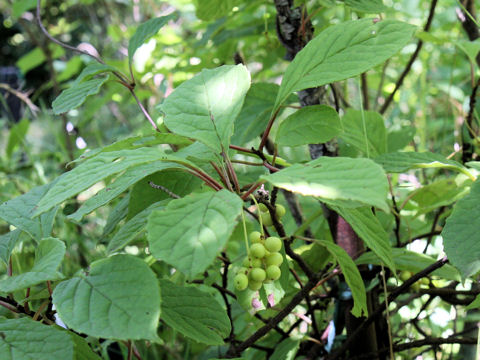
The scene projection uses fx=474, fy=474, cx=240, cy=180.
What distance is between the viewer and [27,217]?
1.98 feet

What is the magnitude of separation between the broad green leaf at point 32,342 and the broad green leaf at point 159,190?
0.62ft

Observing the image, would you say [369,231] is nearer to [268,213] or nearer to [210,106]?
[268,213]

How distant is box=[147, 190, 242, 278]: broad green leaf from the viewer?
35 centimetres

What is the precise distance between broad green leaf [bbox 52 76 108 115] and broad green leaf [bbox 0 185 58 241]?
13 cm

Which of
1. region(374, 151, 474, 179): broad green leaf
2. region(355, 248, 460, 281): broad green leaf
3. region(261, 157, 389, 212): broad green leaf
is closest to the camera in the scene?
region(261, 157, 389, 212): broad green leaf

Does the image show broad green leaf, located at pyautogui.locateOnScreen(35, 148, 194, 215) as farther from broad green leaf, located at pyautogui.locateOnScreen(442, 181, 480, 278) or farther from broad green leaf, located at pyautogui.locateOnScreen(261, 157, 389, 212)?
broad green leaf, located at pyautogui.locateOnScreen(442, 181, 480, 278)

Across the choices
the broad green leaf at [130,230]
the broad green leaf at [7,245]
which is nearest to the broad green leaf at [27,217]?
the broad green leaf at [7,245]

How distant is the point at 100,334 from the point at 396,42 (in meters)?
0.41

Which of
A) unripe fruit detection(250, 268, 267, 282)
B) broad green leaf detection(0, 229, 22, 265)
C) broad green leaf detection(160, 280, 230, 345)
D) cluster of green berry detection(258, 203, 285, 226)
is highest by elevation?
unripe fruit detection(250, 268, 267, 282)

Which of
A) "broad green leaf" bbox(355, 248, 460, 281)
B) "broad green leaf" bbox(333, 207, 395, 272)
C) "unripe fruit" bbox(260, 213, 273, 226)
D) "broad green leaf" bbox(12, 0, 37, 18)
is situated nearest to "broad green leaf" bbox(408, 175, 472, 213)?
"broad green leaf" bbox(355, 248, 460, 281)

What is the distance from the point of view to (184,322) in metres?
0.52

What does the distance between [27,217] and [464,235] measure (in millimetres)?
521

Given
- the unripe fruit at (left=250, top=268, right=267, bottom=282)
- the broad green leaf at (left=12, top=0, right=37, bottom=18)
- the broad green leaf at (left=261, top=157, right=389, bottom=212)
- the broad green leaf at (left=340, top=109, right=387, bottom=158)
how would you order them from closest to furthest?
the broad green leaf at (left=261, top=157, right=389, bottom=212)
the unripe fruit at (left=250, top=268, right=267, bottom=282)
the broad green leaf at (left=340, top=109, right=387, bottom=158)
the broad green leaf at (left=12, top=0, right=37, bottom=18)

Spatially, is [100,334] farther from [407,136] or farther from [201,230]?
[407,136]
